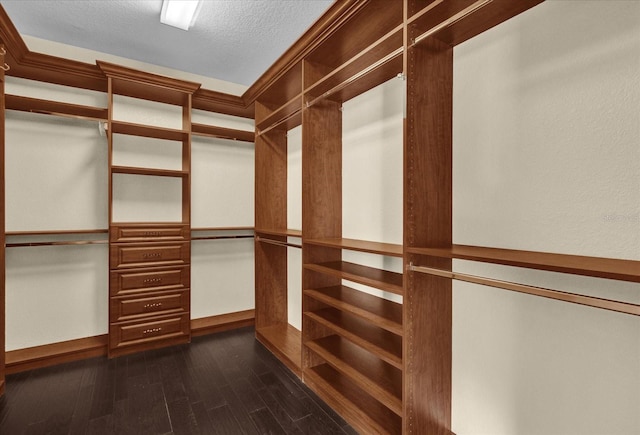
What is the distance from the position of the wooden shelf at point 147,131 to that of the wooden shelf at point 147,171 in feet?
1.09

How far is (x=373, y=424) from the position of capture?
182 cm

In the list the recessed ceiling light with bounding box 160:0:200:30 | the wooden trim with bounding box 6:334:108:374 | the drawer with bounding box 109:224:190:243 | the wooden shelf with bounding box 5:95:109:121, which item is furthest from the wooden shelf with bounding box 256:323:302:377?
the recessed ceiling light with bounding box 160:0:200:30

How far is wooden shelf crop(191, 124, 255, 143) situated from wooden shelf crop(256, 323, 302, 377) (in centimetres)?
209

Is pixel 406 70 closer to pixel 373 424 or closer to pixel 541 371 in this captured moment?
pixel 541 371

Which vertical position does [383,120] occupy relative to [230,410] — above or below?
above

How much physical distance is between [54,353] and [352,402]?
8.37 feet

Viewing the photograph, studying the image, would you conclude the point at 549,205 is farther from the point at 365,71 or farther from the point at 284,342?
the point at 284,342

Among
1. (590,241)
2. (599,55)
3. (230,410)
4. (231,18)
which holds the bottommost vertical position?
(230,410)

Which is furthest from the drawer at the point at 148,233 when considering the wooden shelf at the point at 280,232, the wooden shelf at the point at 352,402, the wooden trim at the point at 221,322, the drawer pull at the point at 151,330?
the wooden shelf at the point at 352,402

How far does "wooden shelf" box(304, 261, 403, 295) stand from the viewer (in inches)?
69.0

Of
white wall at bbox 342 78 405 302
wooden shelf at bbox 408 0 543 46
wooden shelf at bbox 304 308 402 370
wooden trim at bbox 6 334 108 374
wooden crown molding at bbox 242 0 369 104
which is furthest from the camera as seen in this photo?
wooden trim at bbox 6 334 108 374

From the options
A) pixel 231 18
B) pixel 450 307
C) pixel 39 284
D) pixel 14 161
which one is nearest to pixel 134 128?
pixel 14 161

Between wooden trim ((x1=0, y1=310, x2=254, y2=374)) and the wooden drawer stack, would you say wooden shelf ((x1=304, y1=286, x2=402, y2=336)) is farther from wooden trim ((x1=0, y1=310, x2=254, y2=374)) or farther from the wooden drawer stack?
wooden trim ((x1=0, y1=310, x2=254, y2=374))

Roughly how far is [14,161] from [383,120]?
122 inches
